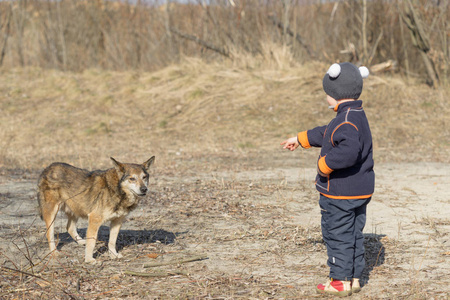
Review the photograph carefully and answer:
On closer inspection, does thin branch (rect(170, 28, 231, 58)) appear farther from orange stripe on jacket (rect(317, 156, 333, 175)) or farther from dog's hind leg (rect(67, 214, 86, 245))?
orange stripe on jacket (rect(317, 156, 333, 175))

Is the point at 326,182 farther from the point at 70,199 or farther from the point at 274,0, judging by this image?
the point at 274,0

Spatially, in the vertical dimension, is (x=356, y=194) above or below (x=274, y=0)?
below

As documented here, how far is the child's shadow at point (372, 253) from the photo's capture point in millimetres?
5064

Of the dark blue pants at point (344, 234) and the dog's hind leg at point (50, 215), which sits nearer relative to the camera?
the dark blue pants at point (344, 234)

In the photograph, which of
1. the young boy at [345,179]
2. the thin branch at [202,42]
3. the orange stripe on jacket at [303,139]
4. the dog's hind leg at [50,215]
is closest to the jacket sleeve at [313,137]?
the orange stripe on jacket at [303,139]

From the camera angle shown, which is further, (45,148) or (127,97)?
(127,97)

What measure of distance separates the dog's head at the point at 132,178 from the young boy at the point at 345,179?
2.02 metres

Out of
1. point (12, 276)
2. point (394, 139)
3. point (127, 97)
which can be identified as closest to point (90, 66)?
point (127, 97)

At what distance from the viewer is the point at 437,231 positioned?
630cm

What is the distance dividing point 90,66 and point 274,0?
391 inches

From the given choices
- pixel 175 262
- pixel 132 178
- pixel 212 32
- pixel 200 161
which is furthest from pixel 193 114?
pixel 175 262

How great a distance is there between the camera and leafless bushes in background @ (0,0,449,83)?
18.9 m

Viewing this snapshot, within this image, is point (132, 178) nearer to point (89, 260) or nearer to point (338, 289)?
point (89, 260)

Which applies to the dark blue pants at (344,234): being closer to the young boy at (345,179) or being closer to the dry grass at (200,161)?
the young boy at (345,179)
